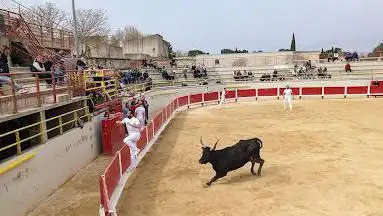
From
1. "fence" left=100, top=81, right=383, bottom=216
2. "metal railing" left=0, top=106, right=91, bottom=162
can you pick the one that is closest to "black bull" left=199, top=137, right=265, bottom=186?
"fence" left=100, top=81, right=383, bottom=216

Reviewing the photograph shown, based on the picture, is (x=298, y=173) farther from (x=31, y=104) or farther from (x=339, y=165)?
(x=31, y=104)

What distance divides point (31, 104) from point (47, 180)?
2416mm

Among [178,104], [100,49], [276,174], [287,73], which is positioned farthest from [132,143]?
[100,49]

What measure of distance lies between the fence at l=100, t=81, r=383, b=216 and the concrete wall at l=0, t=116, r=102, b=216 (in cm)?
193

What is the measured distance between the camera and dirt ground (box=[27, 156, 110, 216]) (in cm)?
1025

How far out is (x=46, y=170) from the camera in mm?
11531

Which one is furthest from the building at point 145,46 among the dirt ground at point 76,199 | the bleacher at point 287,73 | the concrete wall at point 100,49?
the dirt ground at point 76,199

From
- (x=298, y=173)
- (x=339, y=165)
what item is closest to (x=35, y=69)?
(x=298, y=173)

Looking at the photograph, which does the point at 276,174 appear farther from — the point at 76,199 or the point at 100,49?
the point at 100,49

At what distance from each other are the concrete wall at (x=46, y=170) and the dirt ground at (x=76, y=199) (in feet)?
0.65

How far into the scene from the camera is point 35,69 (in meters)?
15.3

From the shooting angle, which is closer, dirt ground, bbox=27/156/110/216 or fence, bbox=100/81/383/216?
dirt ground, bbox=27/156/110/216

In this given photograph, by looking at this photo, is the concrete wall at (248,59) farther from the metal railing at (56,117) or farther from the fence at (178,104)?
the metal railing at (56,117)

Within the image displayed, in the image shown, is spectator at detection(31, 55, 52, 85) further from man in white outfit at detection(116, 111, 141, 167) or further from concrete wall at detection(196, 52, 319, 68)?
concrete wall at detection(196, 52, 319, 68)
